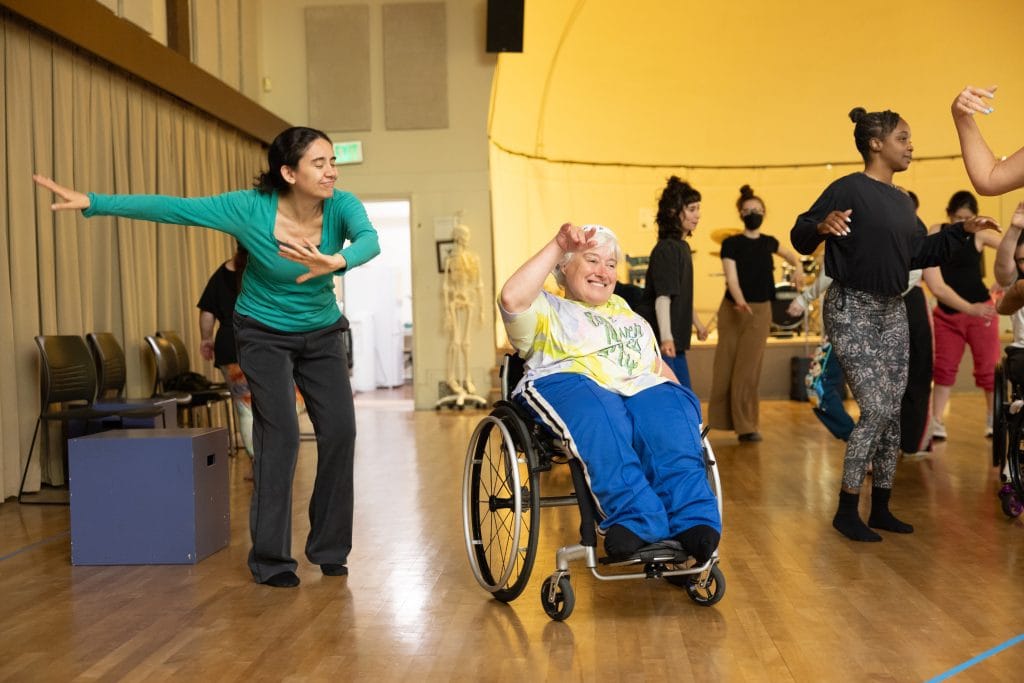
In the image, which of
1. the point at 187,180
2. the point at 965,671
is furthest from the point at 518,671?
the point at 187,180

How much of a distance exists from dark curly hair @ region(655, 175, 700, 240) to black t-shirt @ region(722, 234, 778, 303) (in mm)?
1206

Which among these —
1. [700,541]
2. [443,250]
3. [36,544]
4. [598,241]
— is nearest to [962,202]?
[598,241]

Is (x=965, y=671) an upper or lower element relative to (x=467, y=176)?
lower

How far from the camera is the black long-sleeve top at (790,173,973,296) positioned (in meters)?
3.78

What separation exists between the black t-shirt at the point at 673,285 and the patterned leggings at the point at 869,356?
1508 millimetres

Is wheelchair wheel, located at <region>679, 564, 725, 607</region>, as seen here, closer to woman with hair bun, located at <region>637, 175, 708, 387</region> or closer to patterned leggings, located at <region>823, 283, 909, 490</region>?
patterned leggings, located at <region>823, 283, 909, 490</region>

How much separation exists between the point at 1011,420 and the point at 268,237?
2.83 metres

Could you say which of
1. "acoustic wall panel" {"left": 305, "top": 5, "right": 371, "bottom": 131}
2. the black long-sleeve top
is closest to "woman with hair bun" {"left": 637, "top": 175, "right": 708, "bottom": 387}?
the black long-sleeve top

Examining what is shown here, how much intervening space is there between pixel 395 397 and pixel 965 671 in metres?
9.33

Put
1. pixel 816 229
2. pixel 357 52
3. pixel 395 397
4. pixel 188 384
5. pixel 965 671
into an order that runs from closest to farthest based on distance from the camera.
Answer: pixel 965 671 → pixel 816 229 → pixel 188 384 → pixel 357 52 → pixel 395 397

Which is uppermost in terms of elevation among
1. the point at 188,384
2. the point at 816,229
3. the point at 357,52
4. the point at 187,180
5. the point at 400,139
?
the point at 357,52

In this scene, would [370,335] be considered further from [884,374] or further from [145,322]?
[884,374]

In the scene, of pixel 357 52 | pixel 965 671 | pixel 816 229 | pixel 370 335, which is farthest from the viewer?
pixel 370 335

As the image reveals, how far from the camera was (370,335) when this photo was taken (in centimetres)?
1263
